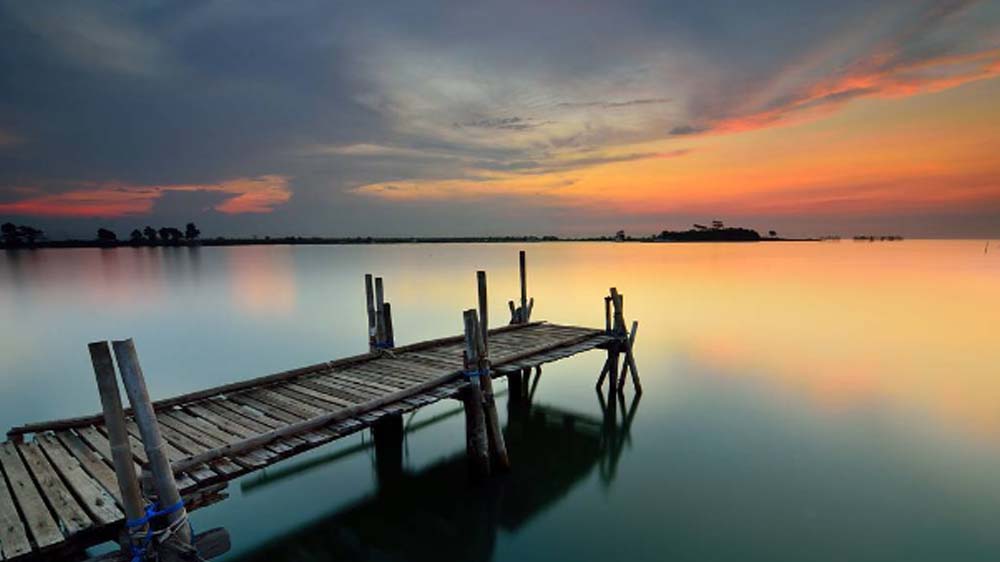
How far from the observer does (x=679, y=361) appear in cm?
2014

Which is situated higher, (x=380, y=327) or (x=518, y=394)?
(x=380, y=327)

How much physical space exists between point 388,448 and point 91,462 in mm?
6294

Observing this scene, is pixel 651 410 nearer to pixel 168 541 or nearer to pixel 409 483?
pixel 409 483

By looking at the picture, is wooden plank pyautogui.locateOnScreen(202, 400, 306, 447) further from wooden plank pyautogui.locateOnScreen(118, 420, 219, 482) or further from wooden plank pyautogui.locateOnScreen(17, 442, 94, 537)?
wooden plank pyautogui.locateOnScreen(17, 442, 94, 537)

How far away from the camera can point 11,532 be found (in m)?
4.85

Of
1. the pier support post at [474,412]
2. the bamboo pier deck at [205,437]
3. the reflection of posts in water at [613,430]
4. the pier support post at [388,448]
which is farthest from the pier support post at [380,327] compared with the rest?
the reflection of posts in water at [613,430]

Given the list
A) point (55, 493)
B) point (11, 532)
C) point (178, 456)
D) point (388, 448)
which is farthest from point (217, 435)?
point (388, 448)

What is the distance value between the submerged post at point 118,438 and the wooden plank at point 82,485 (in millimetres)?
385

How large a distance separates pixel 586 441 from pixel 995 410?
41.2 ft

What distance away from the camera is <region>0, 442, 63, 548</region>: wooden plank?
486cm

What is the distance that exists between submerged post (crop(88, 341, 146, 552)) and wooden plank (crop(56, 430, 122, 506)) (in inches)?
31.7

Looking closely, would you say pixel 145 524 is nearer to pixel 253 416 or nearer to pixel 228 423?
pixel 228 423

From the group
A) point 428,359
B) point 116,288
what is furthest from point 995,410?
point 116,288

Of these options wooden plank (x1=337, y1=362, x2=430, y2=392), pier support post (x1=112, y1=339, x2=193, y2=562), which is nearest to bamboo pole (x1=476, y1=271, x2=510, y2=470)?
wooden plank (x1=337, y1=362, x2=430, y2=392)
